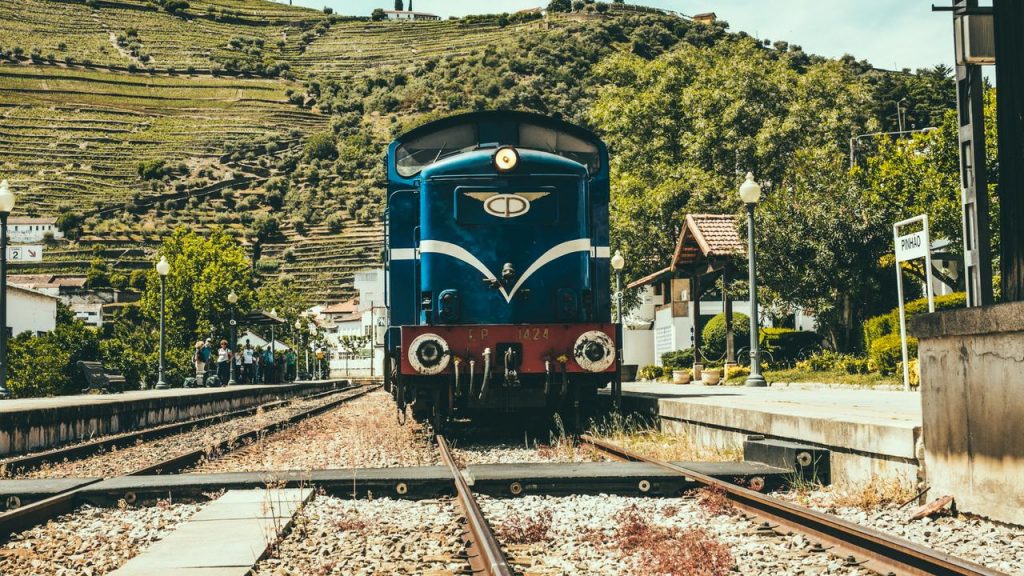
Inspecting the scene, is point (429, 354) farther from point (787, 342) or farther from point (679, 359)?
point (679, 359)

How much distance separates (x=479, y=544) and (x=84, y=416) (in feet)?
40.3

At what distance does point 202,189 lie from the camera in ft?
403

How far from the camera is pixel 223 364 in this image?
34.6m

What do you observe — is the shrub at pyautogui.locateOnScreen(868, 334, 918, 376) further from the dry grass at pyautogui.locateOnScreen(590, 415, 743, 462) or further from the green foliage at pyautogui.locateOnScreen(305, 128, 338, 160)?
the green foliage at pyautogui.locateOnScreen(305, 128, 338, 160)

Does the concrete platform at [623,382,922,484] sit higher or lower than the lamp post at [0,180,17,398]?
lower

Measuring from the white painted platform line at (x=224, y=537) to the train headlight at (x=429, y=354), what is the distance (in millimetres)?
3786

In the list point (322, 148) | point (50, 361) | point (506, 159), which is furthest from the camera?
point (322, 148)

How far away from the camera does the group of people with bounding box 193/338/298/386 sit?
33.0 metres

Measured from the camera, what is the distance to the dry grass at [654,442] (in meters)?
10.7

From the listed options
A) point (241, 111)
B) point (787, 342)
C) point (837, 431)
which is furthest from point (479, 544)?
point (241, 111)

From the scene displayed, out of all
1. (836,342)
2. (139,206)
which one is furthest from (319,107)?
(836,342)

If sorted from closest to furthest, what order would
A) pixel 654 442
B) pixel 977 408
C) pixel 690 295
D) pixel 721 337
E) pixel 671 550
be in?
pixel 671 550, pixel 977 408, pixel 654 442, pixel 721 337, pixel 690 295

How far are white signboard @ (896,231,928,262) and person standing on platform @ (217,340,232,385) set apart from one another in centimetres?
2435

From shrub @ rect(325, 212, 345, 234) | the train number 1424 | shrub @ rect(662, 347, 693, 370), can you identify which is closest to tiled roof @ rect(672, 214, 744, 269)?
shrub @ rect(662, 347, 693, 370)
